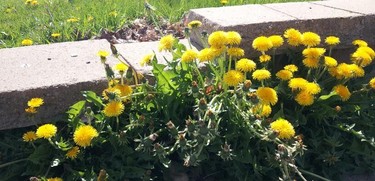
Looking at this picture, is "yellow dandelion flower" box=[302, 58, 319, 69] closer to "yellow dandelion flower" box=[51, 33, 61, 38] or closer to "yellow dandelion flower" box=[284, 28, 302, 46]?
"yellow dandelion flower" box=[284, 28, 302, 46]

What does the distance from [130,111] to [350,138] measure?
110 cm

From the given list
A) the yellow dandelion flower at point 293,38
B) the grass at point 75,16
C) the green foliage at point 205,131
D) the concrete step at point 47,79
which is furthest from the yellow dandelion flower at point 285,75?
the grass at point 75,16

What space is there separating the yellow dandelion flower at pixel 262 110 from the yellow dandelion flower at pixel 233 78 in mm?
137

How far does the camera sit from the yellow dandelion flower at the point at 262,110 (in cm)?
195

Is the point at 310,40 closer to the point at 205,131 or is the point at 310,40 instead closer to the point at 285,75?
the point at 285,75

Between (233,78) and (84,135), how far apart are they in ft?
2.22

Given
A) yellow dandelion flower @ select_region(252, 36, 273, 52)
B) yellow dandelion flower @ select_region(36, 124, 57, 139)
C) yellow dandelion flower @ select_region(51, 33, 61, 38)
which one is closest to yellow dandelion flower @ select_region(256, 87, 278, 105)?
yellow dandelion flower @ select_region(252, 36, 273, 52)

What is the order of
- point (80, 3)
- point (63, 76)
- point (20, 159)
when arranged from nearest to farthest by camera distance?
point (20, 159) → point (63, 76) → point (80, 3)

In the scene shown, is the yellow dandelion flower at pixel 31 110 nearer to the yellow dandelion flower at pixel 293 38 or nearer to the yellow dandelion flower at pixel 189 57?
the yellow dandelion flower at pixel 189 57

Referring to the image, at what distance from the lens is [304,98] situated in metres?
2.03

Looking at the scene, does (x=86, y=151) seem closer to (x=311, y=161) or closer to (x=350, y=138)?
(x=311, y=161)

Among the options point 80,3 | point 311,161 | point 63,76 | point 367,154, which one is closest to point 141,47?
point 63,76

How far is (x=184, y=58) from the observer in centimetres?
205

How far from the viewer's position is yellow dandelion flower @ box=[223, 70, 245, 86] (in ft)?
6.36
